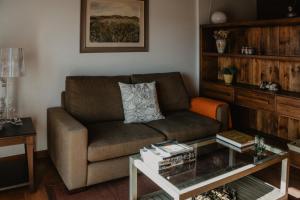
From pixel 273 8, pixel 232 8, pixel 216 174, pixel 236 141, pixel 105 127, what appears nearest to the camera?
pixel 216 174

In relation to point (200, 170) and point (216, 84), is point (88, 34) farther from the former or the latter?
point (200, 170)

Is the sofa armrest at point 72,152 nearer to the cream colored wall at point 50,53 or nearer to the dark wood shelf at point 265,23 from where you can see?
the cream colored wall at point 50,53

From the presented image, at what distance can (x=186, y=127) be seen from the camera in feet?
9.67

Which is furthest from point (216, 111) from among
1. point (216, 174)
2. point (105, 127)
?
point (216, 174)

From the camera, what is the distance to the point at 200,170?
2.06m

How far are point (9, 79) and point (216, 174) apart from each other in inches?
85.0

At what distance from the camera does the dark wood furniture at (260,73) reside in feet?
10.3

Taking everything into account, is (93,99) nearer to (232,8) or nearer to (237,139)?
(237,139)

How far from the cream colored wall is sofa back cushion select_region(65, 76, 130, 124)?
259mm

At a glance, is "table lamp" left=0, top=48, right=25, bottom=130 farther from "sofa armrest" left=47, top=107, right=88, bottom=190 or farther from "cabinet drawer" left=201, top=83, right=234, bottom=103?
"cabinet drawer" left=201, top=83, right=234, bottom=103

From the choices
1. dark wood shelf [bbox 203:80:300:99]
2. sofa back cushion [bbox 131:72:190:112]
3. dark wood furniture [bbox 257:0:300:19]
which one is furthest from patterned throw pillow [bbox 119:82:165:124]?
dark wood furniture [bbox 257:0:300:19]

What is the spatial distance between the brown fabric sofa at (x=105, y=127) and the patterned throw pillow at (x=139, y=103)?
0.09m

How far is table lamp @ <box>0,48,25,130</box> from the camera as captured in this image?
99.2 inches

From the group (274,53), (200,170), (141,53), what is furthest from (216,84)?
(200,170)
